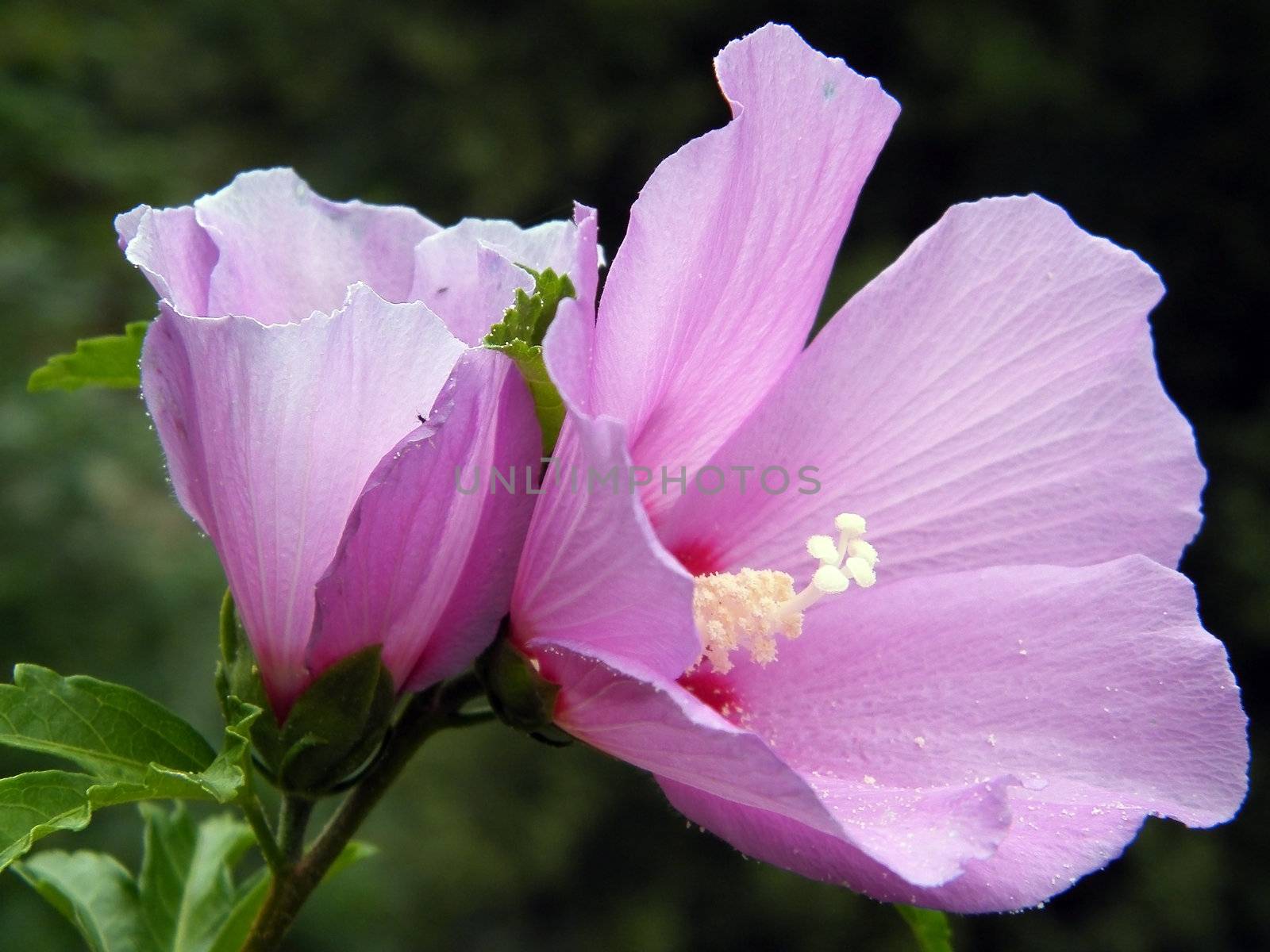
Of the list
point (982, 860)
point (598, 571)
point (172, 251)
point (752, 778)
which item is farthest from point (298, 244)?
point (982, 860)

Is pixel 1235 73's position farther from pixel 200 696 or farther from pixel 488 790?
pixel 200 696

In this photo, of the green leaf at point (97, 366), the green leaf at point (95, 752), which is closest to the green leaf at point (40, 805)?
the green leaf at point (95, 752)

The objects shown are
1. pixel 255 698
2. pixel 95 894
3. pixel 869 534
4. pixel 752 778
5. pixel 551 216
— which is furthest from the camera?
pixel 551 216

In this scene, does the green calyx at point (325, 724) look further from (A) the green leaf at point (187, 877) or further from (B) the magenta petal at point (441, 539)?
(A) the green leaf at point (187, 877)

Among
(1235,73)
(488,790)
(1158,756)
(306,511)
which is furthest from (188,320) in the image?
(1235,73)

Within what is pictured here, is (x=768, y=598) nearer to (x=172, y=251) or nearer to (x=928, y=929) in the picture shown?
(x=928, y=929)

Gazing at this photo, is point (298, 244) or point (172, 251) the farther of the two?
point (298, 244)
